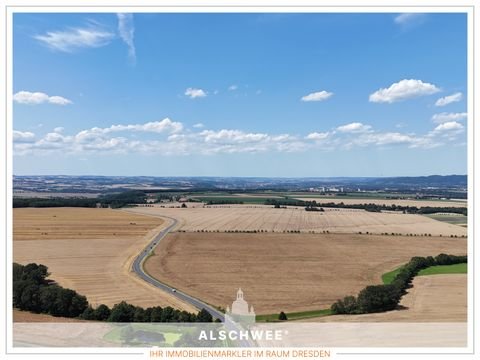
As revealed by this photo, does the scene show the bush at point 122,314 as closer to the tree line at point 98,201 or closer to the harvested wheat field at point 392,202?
the tree line at point 98,201

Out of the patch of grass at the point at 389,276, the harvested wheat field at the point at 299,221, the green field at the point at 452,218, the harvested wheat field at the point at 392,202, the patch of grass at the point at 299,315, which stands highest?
the harvested wheat field at the point at 392,202

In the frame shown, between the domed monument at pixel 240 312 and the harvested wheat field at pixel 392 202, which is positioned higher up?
the harvested wheat field at pixel 392 202

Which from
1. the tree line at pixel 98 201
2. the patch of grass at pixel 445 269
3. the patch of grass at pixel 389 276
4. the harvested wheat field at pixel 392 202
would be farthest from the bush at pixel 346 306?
the harvested wheat field at pixel 392 202

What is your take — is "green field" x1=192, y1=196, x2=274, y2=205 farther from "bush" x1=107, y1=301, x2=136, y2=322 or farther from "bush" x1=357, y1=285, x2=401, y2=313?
"bush" x1=107, y1=301, x2=136, y2=322

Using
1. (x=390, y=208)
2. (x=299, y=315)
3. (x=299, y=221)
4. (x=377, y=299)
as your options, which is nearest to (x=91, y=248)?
(x=299, y=315)

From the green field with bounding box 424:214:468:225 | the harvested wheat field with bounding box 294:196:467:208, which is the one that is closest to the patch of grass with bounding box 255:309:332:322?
the green field with bounding box 424:214:468:225

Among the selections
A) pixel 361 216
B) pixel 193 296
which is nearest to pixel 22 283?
pixel 193 296

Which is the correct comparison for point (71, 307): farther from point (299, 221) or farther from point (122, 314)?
point (299, 221)
